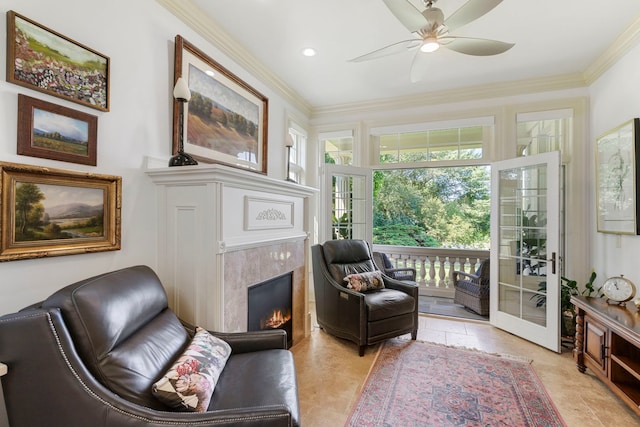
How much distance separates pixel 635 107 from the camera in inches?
99.1

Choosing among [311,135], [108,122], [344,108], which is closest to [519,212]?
[344,108]

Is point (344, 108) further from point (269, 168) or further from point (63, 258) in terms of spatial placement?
point (63, 258)

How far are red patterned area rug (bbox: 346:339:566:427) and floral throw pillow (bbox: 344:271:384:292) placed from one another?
1.97 feet

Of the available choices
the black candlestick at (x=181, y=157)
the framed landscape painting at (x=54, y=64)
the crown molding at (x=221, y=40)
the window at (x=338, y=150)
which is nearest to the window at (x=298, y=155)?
the window at (x=338, y=150)

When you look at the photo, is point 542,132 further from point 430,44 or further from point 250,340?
point 250,340

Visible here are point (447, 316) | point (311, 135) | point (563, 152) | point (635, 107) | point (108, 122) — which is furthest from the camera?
point (311, 135)

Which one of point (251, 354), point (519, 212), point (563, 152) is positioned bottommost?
point (251, 354)

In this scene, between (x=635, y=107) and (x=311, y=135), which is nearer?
(x=635, y=107)

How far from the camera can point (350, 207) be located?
425cm

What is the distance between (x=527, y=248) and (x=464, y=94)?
197 centimetres

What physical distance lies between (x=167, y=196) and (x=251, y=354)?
3.80 feet

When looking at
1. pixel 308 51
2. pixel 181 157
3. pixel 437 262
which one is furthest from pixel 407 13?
pixel 437 262

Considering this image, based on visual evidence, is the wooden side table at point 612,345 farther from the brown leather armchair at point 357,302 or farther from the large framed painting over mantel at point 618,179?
the brown leather armchair at point 357,302

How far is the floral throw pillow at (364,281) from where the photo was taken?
3.02 m
